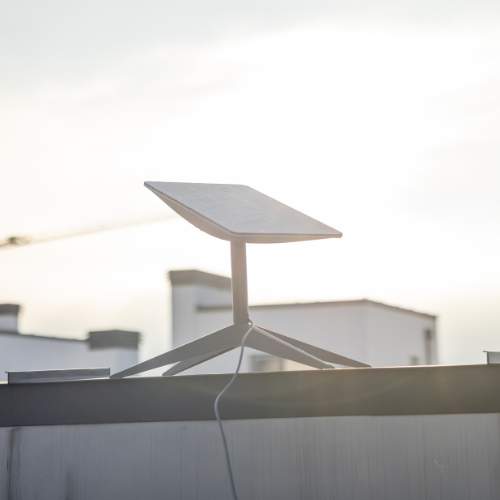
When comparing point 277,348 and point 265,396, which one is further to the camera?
point 277,348

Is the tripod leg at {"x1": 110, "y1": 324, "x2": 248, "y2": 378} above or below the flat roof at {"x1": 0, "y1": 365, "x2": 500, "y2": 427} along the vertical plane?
above

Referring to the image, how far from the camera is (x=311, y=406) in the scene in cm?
391

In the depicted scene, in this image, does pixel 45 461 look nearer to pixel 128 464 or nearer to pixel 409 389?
pixel 128 464

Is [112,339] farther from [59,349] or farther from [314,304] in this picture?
Answer: [314,304]

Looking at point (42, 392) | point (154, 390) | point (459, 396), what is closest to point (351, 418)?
point (459, 396)

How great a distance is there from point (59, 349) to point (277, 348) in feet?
92.9

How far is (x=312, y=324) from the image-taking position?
26.5 metres

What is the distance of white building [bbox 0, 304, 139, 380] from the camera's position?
30.0 m

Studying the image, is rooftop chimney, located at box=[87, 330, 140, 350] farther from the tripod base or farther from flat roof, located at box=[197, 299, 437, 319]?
the tripod base

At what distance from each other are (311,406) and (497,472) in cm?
73

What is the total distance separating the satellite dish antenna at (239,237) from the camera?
16.4 feet

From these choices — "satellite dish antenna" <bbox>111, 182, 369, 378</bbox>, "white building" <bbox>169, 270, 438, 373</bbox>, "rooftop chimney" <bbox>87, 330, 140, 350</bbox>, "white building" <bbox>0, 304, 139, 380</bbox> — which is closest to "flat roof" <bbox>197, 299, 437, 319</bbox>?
"white building" <bbox>169, 270, 438, 373</bbox>

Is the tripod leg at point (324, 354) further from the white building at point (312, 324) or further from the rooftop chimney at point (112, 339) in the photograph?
the rooftop chimney at point (112, 339)

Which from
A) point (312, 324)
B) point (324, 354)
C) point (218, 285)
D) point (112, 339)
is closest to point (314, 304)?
point (312, 324)
